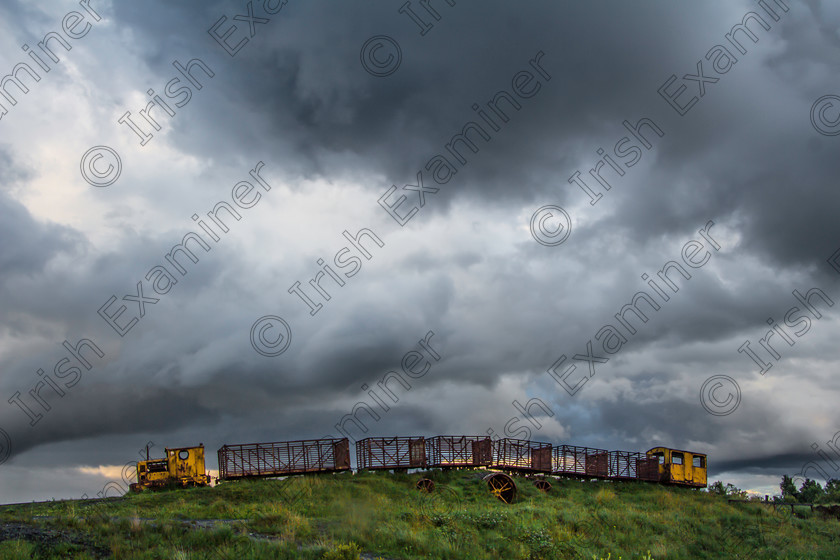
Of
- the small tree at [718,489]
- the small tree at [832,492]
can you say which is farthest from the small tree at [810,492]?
the small tree at [718,489]

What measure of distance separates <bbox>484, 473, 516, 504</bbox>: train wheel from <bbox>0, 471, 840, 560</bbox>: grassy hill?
660 mm

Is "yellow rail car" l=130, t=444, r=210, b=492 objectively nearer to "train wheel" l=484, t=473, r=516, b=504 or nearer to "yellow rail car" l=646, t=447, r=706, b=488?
"train wheel" l=484, t=473, r=516, b=504

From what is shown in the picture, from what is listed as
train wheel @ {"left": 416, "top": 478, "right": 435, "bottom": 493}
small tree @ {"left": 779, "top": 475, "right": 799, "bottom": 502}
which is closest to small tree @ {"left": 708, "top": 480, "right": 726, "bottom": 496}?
train wheel @ {"left": 416, "top": 478, "right": 435, "bottom": 493}

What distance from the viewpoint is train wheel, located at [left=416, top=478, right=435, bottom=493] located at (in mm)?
31109

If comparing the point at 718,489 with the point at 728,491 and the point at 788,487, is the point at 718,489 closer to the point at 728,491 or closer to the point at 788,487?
the point at 728,491

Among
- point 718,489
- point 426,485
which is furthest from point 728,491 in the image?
point 426,485

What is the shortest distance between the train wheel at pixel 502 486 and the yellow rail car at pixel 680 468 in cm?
1754

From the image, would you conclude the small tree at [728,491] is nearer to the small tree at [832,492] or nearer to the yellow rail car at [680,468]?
the yellow rail car at [680,468]

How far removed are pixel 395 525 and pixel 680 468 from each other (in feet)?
106

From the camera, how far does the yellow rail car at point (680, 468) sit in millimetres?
44531

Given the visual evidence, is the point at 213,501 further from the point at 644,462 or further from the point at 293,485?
the point at 644,462

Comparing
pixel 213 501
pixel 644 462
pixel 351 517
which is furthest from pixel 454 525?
pixel 644 462

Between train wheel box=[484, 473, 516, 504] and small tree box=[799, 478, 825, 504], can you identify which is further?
small tree box=[799, 478, 825, 504]

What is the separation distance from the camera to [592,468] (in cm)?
4334
